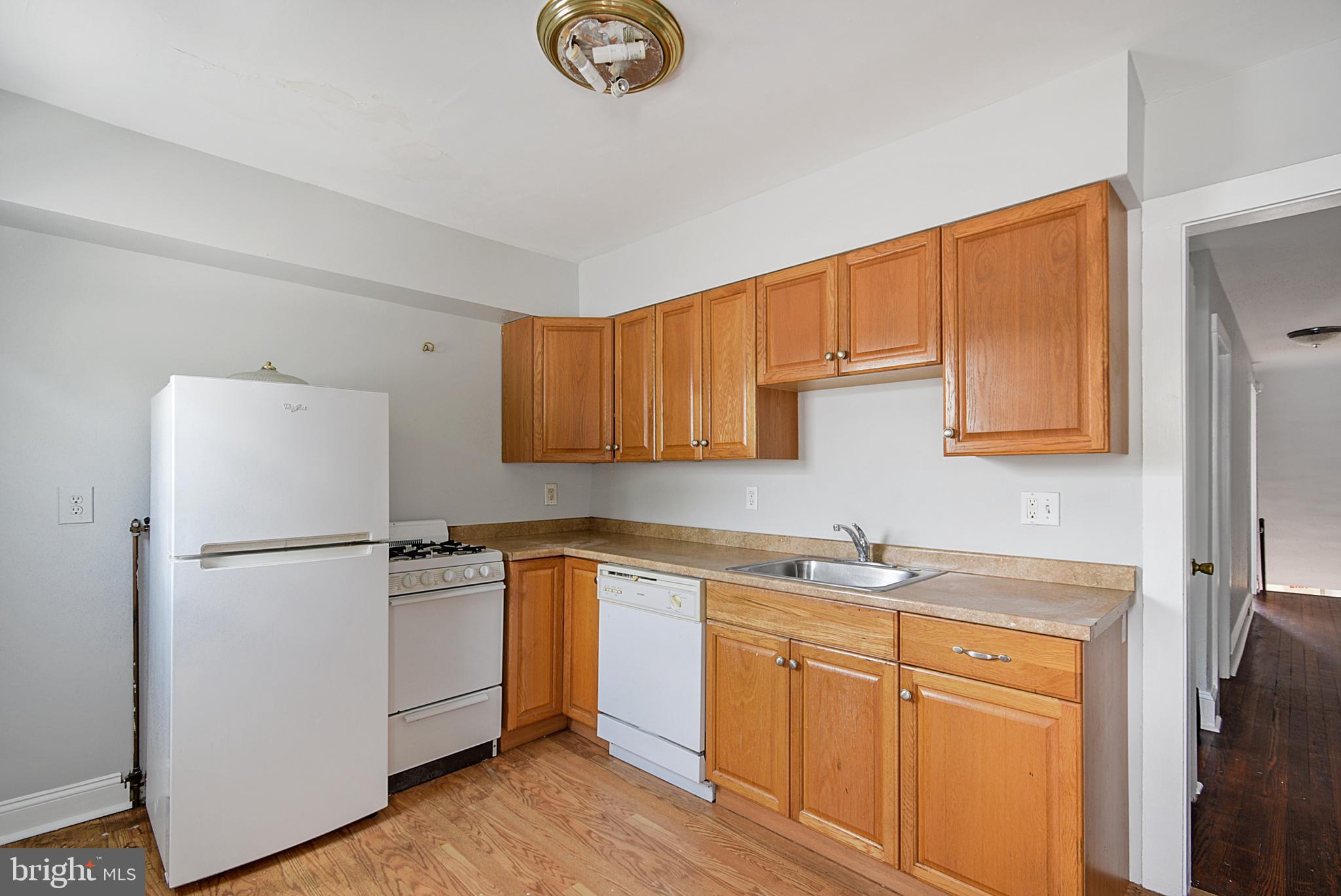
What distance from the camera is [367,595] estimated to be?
232 centimetres

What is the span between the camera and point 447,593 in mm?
2658

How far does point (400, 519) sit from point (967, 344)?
2.62m

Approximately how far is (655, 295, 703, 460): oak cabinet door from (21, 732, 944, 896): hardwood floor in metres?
1.46

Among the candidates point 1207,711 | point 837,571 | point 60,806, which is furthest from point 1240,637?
point 60,806

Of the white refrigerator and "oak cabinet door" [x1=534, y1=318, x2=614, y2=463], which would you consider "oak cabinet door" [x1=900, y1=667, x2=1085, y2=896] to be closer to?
the white refrigerator

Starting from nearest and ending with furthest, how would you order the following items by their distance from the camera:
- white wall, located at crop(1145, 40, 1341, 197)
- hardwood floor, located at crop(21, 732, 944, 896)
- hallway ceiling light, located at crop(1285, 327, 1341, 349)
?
white wall, located at crop(1145, 40, 1341, 197), hardwood floor, located at crop(21, 732, 944, 896), hallway ceiling light, located at crop(1285, 327, 1341, 349)

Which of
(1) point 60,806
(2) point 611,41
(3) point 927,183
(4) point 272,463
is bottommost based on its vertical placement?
(1) point 60,806

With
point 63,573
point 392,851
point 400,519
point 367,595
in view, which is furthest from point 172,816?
point 400,519

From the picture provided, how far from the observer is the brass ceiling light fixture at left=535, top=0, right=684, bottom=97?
1.60 m

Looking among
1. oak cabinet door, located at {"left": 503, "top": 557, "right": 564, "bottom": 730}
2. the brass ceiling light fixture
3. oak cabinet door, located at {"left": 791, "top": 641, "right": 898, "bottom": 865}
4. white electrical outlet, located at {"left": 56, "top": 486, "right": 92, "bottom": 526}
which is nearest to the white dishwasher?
oak cabinet door, located at {"left": 503, "top": 557, "right": 564, "bottom": 730}

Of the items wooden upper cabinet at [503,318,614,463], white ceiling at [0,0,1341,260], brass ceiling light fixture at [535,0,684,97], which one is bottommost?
wooden upper cabinet at [503,318,614,463]

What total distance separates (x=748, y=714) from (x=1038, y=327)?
5.27ft

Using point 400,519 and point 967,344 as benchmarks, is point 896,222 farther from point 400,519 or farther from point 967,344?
point 400,519

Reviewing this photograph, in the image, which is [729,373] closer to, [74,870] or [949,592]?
[949,592]
